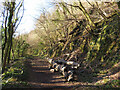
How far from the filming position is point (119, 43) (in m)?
10.5

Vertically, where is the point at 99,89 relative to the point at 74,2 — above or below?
below

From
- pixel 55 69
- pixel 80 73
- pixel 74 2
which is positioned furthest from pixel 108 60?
pixel 74 2

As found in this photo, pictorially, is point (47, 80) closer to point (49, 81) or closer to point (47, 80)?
point (47, 80)

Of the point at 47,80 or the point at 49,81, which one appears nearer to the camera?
the point at 49,81

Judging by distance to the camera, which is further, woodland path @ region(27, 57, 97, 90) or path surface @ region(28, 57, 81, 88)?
path surface @ region(28, 57, 81, 88)

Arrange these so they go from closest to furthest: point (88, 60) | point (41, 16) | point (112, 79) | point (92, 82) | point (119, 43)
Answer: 1. point (112, 79)
2. point (92, 82)
3. point (119, 43)
4. point (88, 60)
5. point (41, 16)

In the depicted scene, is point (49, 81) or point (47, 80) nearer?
point (49, 81)

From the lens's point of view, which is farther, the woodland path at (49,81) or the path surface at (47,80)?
the path surface at (47,80)

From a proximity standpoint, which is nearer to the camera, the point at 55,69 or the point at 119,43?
the point at 119,43

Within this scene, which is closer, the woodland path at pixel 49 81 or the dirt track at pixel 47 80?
the woodland path at pixel 49 81

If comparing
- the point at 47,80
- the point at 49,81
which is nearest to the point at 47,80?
the point at 47,80

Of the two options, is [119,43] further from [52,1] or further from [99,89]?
[52,1]

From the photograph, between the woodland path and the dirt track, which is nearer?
the woodland path

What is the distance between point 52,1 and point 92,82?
27.8 feet
